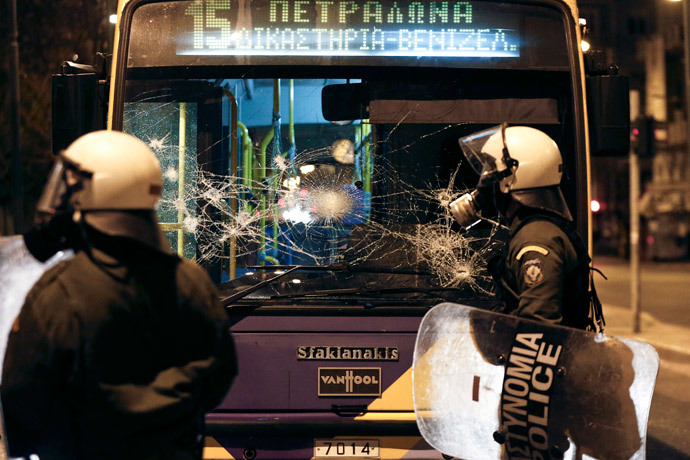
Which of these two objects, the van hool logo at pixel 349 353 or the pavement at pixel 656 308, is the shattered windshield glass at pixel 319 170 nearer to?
the van hool logo at pixel 349 353

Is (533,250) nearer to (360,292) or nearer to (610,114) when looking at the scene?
(360,292)

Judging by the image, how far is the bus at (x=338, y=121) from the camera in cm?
459

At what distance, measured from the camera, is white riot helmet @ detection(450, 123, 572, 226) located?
13.3 feet

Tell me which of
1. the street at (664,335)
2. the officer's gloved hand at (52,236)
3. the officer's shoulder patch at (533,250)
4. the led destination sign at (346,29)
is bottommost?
the street at (664,335)

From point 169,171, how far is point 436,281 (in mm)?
1416

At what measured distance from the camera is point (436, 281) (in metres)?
4.58

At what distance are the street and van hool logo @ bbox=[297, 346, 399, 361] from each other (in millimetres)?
3136

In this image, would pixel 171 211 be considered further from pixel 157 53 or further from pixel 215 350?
pixel 215 350

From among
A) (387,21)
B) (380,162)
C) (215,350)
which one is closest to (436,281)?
(380,162)

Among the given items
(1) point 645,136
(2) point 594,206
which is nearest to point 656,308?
(1) point 645,136

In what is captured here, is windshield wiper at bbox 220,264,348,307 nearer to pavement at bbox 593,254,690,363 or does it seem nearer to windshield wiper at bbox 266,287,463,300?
windshield wiper at bbox 266,287,463,300

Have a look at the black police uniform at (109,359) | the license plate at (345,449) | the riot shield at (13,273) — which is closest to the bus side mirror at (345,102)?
the riot shield at (13,273)

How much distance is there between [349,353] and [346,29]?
158 cm

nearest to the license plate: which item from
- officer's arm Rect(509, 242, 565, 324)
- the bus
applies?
the bus
